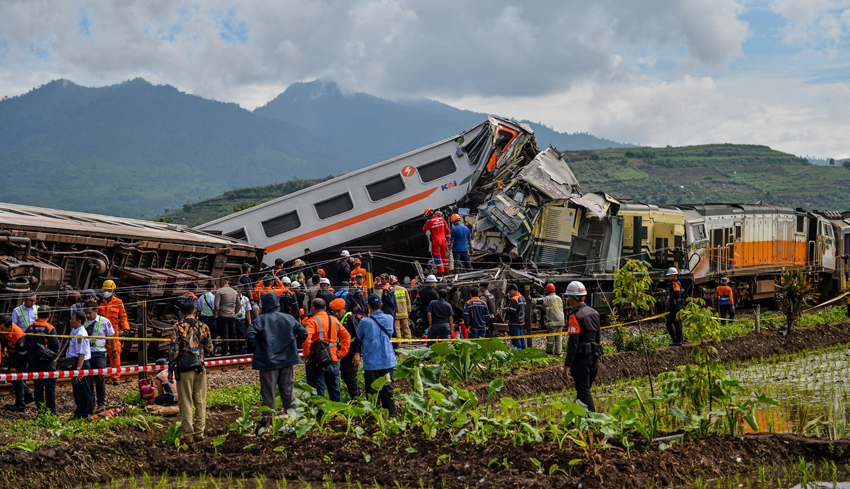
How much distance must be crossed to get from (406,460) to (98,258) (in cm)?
912

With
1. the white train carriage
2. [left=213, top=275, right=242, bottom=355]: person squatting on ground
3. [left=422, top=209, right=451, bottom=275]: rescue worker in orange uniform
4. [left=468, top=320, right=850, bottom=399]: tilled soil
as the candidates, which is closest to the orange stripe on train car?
the white train carriage

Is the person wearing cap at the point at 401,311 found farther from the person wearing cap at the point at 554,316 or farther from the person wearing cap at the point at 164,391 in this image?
the person wearing cap at the point at 164,391

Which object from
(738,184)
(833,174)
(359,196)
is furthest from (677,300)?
(833,174)

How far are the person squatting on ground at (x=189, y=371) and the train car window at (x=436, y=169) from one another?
12068 millimetres

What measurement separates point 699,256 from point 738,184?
3678 inches

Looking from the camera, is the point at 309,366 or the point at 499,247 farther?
the point at 499,247

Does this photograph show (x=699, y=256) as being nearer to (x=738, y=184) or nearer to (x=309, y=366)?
(x=309, y=366)

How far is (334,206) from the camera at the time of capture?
1923 cm

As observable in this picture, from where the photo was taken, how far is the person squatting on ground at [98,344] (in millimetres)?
9328

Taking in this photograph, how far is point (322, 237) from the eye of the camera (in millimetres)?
19156

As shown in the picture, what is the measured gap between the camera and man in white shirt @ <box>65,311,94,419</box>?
348 inches

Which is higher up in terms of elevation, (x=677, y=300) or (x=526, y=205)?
(x=526, y=205)

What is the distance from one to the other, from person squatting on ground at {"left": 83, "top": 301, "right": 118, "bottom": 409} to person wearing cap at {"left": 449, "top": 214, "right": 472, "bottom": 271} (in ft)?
28.0

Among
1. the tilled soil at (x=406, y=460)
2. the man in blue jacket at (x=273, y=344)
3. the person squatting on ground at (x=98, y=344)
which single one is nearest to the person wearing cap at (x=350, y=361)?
the man in blue jacket at (x=273, y=344)
